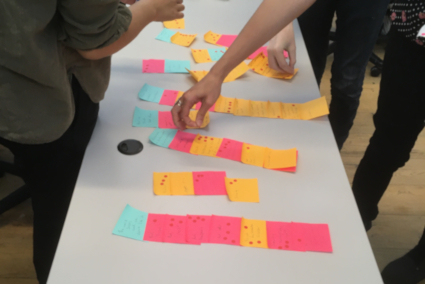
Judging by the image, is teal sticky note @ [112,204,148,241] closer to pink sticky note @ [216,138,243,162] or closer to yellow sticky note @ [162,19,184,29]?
pink sticky note @ [216,138,243,162]

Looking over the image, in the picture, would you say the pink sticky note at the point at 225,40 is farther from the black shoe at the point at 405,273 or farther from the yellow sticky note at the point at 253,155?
the black shoe at the point at 405,273

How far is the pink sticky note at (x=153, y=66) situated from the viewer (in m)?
1.17

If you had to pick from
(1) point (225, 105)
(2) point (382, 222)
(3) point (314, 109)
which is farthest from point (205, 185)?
(2) point (382, 222)

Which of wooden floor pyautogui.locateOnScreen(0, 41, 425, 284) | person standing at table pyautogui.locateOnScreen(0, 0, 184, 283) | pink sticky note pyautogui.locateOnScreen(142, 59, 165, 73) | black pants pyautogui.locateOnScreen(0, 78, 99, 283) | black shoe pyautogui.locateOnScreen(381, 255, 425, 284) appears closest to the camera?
person standing at table pyautogui.locateOnScreen(0, 0, 184, 283)

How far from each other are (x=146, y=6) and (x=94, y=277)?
2.17 feet

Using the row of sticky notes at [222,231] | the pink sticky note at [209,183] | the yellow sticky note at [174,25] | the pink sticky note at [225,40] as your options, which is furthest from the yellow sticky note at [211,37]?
the row of sticky notes at [222,231]

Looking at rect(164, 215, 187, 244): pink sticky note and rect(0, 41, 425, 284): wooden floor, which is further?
rect(0, 41, 425, 284): wooden floor

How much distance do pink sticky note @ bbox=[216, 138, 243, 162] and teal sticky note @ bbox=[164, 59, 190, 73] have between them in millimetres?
389

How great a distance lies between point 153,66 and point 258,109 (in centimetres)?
41

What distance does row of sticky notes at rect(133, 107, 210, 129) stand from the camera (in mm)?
952

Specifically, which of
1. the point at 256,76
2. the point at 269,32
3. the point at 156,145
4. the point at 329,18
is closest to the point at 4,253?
the point at 156,145

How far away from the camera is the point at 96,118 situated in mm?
939

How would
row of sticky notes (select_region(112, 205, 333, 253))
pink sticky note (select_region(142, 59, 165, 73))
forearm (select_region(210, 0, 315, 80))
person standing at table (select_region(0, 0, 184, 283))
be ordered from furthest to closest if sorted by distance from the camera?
1. pink sticky note (select_region(142, 59, 165, 73))
2. forearm (select_region(210, 0, 315, 80))
3. row of sticky notes (select_region(112, 205, 333, 253))
4. person standing at table (select_region(0, 0, 184, 283))

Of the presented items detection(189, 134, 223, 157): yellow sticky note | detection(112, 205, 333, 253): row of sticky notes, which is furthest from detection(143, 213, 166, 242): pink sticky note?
detection(189, 134, 223, 157): yellow sticky note
